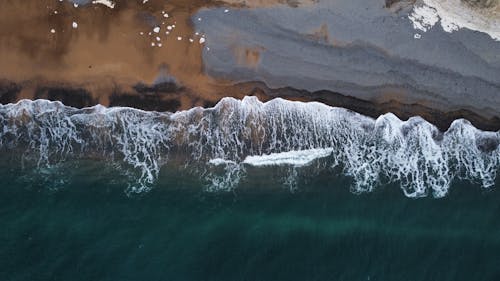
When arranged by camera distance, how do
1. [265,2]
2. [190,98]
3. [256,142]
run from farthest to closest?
[256,142] < [190,98] < [265,2]

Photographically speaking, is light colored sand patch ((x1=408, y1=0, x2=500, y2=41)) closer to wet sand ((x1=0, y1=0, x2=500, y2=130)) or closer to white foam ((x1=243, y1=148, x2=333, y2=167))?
wet sand ((x1=0, y1=0, x2=500, y2=130))

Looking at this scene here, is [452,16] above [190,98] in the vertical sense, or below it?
above

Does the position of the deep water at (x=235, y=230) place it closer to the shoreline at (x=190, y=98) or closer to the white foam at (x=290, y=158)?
the white foam at (x=290, y=158)

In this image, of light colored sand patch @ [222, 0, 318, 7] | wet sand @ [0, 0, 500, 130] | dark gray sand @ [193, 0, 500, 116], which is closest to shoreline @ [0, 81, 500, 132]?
wet sand @ [0, 0, 500, 130]

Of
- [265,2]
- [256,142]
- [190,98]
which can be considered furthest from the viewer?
[256,142]

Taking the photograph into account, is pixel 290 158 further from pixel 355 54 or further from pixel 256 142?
pixel 355 54

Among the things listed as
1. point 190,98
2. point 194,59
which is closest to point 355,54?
point 194,59

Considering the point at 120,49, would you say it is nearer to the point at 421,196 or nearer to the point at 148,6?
the point at 148,6

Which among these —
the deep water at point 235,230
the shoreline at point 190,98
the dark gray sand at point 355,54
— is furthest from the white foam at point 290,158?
the dark gray sand at point 355,54
